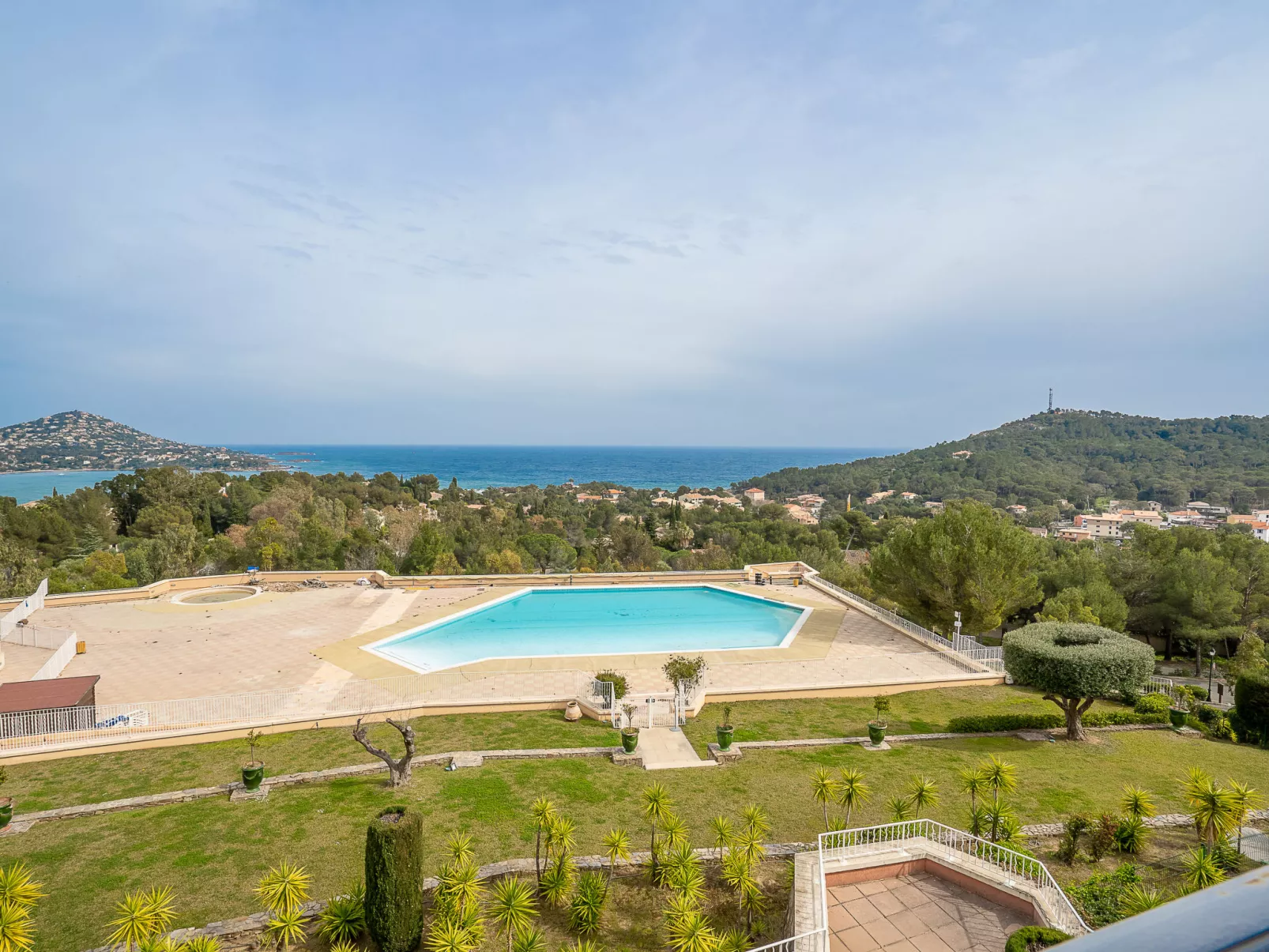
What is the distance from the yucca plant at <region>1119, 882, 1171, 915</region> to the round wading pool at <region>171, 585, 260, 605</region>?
27.4 metres

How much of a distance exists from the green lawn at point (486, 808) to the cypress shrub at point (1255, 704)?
2.06ft

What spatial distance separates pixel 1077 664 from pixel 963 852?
5.95m

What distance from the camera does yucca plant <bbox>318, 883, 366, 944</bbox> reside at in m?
7.62

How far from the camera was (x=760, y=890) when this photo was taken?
856 cm

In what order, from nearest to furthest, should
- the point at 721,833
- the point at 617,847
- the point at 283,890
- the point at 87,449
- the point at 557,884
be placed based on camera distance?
1. the point at 283,890
2. the point at 557,884
3. the point at 617,847
4. the point at 721,833
5. the point at 87,449

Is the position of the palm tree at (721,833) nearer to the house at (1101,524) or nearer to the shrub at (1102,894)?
the shrub at (1102,894)

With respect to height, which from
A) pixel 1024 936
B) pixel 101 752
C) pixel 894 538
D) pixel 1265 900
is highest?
pixel 1265 900

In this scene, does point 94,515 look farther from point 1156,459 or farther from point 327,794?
point 1156,459

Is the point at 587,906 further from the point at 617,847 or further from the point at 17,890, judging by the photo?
the point at 17,890

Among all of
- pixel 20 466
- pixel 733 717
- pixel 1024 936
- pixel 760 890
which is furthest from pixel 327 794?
pixel 20 466

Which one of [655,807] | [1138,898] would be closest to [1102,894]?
[1138,898]

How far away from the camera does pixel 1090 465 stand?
96.9 m

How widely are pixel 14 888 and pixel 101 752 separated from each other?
25.5 ft

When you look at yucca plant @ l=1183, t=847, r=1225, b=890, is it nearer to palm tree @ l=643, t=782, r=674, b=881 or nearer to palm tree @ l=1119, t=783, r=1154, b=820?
palm tree @ l=1119, t=783, r=1154, b=820
